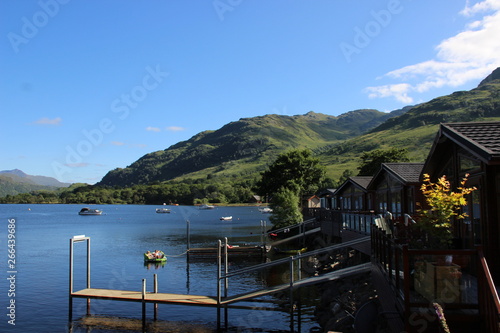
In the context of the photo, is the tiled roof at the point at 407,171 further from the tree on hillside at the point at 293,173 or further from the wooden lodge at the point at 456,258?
the tree on hillside at the point at 293,173

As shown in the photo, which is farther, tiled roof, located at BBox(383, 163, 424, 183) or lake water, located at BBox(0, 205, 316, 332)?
tiled roof, located at BBox(383, 163, 424, 183)

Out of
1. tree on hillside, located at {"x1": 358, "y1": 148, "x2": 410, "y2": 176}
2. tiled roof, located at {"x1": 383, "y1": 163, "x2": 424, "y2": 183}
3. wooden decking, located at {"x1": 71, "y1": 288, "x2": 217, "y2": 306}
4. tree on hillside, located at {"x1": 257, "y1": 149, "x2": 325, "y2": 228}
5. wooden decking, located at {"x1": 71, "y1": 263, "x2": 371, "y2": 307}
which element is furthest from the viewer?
tree on hillside, located at {"x1": 257, "y1": 149, "x2": 325, "y2": 228}

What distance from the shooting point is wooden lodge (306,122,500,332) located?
28.3 ft

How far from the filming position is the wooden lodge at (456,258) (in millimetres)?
8641

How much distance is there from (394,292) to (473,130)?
620 centimetres

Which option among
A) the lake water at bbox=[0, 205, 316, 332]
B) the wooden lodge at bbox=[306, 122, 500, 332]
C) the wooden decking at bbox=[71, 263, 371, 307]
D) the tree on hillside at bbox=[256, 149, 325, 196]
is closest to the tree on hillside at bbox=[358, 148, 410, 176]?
the tree on hillside at bbox=[256, 149, 325, 196]

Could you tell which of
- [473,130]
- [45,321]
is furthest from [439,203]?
[45,321]

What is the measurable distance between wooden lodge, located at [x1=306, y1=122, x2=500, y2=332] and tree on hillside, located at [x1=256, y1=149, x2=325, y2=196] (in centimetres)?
5614

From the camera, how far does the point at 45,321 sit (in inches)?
873

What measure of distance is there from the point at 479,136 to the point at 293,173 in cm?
6217

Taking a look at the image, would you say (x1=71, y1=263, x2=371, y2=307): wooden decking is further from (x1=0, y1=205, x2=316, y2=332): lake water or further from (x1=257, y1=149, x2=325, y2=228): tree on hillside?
(x1=257, y1=149, x2=325, y2=228): tree on hillside

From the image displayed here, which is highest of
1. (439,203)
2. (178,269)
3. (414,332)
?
(439,203)

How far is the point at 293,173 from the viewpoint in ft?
246

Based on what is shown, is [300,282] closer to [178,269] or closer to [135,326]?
[135,326]
